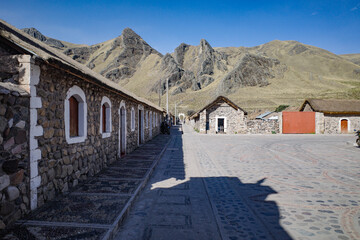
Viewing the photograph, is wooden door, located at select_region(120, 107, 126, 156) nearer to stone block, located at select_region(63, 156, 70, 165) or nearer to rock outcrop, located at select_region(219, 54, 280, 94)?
stone block, located at select_region(63, 156, 70, 165)

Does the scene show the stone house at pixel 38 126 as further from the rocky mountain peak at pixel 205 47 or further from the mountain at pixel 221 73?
the rocky mountain peak at pixel 205 47

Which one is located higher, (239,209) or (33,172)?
(33,172)

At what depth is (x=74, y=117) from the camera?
5.46m

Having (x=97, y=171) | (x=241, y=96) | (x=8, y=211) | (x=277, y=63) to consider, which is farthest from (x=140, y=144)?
(x=277, y=63)

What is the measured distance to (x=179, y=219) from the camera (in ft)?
12.6

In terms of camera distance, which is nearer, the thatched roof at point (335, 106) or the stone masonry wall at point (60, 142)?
the stone masonry wall at point (60, 142)

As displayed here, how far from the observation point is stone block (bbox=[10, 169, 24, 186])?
3.30 m

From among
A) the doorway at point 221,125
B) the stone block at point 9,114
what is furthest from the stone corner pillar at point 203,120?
the stone block at point 9,114

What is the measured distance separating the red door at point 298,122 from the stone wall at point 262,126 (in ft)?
3.74

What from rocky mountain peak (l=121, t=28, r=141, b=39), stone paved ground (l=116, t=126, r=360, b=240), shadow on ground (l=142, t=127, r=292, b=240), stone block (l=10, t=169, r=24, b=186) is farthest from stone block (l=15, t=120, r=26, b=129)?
rocky mountain peak (l=121, t=28, r=141, b=39)

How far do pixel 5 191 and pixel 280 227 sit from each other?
4.25 m

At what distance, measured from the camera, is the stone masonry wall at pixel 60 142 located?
13.3ft

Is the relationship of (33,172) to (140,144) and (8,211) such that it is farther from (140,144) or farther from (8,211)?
(140,144)

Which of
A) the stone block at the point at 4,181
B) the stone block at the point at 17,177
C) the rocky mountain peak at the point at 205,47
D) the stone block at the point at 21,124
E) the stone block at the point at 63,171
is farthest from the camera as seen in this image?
→ the rocky mountain peak at the point at 205,47
